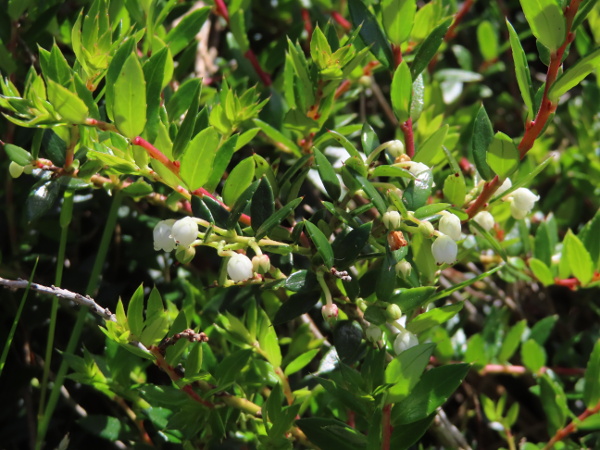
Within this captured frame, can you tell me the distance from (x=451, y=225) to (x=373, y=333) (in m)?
0.15

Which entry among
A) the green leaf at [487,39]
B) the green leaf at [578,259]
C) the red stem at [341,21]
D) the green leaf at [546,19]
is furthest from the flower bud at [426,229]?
the green leaf at [487,39]

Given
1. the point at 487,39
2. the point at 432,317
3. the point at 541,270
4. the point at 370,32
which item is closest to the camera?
the point at 432,317

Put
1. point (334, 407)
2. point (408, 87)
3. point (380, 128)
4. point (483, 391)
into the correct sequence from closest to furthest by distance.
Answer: point (408, 87) → point (334, 407) → point (483, 391) → point (380, 128)

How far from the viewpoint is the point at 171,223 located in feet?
2.56

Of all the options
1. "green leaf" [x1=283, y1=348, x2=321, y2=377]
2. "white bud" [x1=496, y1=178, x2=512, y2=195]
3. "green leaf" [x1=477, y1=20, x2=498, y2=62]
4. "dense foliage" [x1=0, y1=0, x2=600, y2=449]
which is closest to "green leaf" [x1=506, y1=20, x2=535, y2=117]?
"dense foliage" [x1=0, y1=0, x2=600, y2=449]

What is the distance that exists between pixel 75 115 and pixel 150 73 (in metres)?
0.11

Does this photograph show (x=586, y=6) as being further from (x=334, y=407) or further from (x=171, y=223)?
(x=334, y=407)

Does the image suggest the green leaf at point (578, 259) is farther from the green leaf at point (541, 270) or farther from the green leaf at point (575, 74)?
the green leaf at point (575, 74)

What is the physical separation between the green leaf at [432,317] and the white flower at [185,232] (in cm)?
28

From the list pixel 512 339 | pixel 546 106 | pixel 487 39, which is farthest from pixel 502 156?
pixel 487 39

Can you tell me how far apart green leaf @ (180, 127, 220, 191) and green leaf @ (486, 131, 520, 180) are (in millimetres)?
295

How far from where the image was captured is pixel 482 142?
32.7 inches

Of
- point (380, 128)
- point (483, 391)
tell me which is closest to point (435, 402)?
point (483, 391)

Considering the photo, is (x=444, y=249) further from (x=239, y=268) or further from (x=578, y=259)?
(x=578, y=259)
